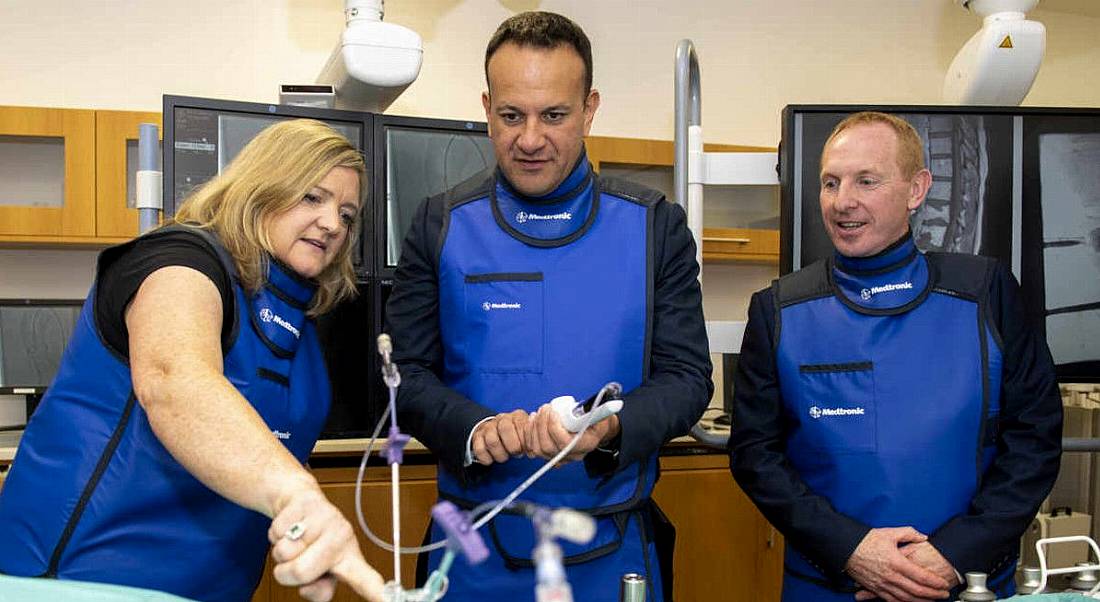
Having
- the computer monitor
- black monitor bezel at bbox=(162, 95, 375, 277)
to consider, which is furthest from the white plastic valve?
the computer monitor

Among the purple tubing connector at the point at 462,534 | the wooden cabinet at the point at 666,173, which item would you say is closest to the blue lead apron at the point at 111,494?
the purple tubing connector at the point at 462,534

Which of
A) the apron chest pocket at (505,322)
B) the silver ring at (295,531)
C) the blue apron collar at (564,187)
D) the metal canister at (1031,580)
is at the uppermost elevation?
the blue apron collar at (564,187)

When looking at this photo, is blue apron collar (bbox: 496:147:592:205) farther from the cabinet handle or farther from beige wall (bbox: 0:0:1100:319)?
beige wall (bbox: 0:0:1100:319)

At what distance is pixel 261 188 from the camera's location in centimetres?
132

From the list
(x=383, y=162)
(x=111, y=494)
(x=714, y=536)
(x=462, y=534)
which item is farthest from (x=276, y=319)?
(x=714, y=536)

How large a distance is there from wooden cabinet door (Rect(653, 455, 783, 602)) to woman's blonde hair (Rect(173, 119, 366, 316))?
1.99 meters

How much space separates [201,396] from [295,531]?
0.26 metres

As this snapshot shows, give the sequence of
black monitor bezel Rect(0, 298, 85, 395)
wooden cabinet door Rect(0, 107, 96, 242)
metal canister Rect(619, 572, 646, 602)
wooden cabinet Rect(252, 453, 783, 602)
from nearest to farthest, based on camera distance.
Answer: metal canister Rect(619, 572, 646, 602)
wooden cabinet Rect(252, 453, 783, 602)
black monitor bezel Rect(0, 298, 85, 395)
wooden cabinet door Rect(0, 107, 96, 242)

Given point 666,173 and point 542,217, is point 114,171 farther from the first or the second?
point 542,217

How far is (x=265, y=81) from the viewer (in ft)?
13.1

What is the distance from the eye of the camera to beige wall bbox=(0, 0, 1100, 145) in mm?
3816

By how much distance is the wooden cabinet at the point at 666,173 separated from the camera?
154 inches

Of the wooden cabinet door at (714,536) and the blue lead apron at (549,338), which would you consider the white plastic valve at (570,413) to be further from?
the wooden cabinet door at (714,536)

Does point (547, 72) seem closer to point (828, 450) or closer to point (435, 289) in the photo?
point (435, 289)
